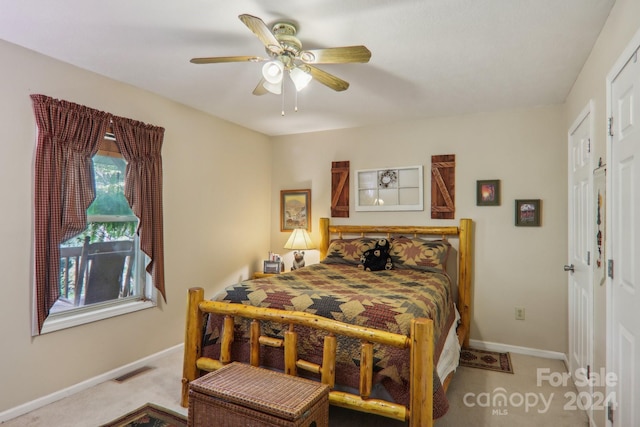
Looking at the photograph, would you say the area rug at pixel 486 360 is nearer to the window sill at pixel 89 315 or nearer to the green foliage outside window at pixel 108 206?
the window sill at pixel 89 315

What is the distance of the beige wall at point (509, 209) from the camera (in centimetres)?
345

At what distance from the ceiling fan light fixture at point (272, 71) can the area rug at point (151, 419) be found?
2.20m

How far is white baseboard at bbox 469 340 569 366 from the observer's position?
342cm

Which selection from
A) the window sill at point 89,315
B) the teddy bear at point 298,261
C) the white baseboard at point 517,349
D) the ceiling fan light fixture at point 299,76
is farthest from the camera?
the teddy bear at point 298,261

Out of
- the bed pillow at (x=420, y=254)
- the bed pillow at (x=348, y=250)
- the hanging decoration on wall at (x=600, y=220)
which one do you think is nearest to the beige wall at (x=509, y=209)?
the bed pillow at (x=420, y=254)

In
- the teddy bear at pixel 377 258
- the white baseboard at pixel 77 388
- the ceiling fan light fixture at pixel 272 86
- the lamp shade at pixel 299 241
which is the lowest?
the white baseboard at pixel 77 388

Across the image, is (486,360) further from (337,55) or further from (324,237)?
(337,55)

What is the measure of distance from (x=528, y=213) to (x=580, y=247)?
3.01 ft

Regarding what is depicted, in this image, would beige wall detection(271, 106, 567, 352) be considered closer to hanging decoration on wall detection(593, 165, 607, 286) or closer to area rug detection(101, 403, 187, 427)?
hanging decoration on wall detection(593, 165, 607, 286)

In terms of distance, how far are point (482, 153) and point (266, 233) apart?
111 inches

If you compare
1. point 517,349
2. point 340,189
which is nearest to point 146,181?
point 340,189

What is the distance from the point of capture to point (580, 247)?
265 centimetres

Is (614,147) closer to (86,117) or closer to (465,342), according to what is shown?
(465,342)

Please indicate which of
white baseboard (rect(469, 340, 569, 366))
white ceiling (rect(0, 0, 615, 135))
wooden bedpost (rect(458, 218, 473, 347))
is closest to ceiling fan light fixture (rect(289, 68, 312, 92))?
white ceiling (rect(0, 0, 615, 135))
